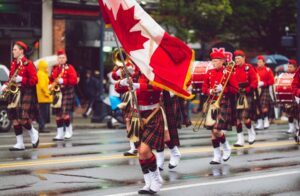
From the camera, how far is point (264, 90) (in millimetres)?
23281

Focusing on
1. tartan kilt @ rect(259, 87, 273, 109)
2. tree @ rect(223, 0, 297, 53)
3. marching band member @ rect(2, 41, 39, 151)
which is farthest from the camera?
tree @ rect(223, 0, 297, 53)

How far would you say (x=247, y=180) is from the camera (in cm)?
1129

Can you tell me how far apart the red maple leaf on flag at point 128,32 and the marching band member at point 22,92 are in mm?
5263

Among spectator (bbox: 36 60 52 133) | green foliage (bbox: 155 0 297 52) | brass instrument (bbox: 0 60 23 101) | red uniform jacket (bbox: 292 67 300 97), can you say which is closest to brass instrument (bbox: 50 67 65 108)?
brass instrument (bbox: 0 60 23 101)

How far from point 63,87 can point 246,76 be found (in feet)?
14.2

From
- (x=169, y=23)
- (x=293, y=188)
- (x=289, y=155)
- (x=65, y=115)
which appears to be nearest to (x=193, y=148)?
(x=289, y=155)

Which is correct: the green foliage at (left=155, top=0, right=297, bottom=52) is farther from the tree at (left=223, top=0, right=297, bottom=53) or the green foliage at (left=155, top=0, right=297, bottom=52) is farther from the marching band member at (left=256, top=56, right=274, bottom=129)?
the marching band member at (left=256, top=56, right=274, bottom=129)

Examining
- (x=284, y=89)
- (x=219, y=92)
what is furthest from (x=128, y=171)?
(x=284, y=89)

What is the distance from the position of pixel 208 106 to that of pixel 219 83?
1.59ft

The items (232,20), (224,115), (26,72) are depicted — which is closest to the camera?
(224,115)

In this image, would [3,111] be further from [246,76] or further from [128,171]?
[128,171]

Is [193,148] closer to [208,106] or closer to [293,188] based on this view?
[208,106]

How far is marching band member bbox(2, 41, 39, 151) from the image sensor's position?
14984mm

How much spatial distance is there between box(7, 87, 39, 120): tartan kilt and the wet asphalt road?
65 centimetres
